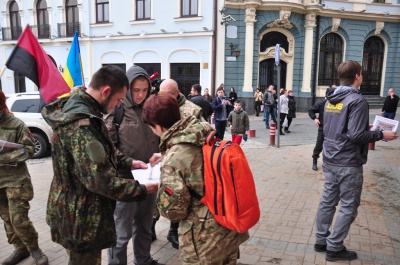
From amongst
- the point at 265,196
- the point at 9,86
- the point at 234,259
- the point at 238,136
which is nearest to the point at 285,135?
the point at 238,136

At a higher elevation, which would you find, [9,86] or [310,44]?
[310,44]

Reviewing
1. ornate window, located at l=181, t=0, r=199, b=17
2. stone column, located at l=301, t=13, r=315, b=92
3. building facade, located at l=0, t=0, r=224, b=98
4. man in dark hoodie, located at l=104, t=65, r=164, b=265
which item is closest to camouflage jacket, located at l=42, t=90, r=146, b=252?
man in dark hoodie, located at l=104, t=65, r=164, b=265

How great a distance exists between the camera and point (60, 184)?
2273 millimetres

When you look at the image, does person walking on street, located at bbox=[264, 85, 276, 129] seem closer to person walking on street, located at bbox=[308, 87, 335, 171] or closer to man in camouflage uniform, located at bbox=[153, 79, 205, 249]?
person walking on street, located at bbox=[308, 87, 335, 171]

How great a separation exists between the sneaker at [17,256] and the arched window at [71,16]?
812 inches

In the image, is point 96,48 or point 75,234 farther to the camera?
point 96,48

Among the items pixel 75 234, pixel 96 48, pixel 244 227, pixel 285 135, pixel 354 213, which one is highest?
pixel 96 48

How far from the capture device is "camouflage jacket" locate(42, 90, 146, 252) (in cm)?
212

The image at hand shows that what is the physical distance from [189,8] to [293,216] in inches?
641

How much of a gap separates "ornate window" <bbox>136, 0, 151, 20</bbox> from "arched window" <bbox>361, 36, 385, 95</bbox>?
44.2 feet

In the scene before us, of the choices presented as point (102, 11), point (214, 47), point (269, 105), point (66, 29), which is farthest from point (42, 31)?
point (269, 105)

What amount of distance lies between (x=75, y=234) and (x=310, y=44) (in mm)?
19192

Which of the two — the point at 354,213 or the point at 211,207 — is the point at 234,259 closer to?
the point at 211,207

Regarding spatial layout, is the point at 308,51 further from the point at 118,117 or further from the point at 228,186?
the point at 228,186
